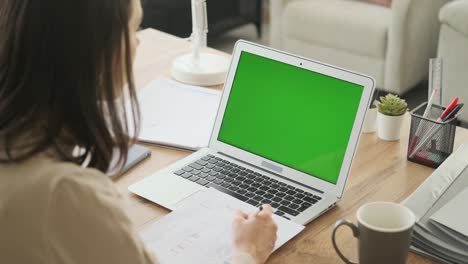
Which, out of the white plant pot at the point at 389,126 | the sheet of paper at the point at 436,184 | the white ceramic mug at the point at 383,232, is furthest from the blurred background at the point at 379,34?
the white ceramic mug at the point at 383,232

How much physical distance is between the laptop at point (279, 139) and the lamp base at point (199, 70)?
360 millimetres

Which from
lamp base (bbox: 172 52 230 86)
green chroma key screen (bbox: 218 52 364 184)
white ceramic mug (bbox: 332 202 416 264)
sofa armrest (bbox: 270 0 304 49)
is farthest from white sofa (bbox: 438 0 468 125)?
white ceramic mug (bbox: 332 202 416 264)

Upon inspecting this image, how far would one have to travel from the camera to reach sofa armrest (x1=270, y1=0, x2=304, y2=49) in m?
3.53

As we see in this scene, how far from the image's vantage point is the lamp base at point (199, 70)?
1.84 m

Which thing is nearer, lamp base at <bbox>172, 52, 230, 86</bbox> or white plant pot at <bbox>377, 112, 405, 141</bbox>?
white plant pot at <bbox>377, 112, 405, 141</bbox>

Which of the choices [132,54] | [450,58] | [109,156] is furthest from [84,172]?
[450,58]

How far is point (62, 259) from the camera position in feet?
3.08

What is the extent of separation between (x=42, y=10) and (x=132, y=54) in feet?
0.54

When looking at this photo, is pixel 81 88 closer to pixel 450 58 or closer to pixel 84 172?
pixel 84 172

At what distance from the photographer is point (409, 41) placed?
10.5ft

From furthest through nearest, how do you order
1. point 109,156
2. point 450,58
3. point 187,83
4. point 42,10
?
1. point 450,58
2. point 187,83
3. point 109,156
4. point 42,10

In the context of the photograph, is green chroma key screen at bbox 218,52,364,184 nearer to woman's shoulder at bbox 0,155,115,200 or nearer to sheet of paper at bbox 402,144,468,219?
sheet of paper at bbox 402,144,468,219

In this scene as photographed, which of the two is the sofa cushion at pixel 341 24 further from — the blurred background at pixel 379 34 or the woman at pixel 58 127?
the woman at pixel 58 127

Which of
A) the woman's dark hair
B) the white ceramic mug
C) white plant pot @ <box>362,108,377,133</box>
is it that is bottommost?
white plant pot @ <box>362,108,377,133</box>
